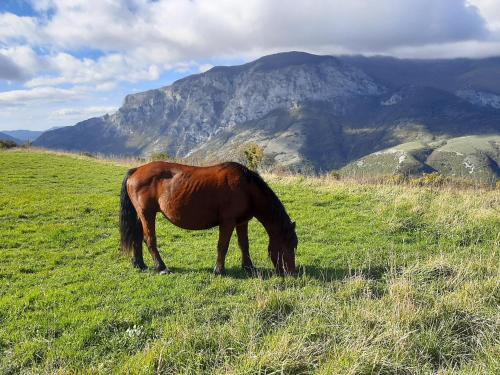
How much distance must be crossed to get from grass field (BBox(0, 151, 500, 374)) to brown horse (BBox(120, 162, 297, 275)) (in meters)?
0.63

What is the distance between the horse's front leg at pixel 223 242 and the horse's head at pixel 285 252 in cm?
100

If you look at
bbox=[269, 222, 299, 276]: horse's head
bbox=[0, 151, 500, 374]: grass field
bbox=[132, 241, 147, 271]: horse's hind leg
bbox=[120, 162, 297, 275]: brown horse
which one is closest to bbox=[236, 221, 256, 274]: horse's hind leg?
bbox=[120, 162, 297, 275]: brown horse

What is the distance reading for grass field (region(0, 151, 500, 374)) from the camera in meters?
5.58

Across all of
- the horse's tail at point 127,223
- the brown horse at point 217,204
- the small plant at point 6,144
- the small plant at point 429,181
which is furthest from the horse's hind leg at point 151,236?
the small plant at point 6,144

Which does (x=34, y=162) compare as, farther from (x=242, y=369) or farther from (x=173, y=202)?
(x=242, y=369)

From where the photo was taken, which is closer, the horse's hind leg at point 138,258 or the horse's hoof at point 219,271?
the horse's hoof at point 219,271

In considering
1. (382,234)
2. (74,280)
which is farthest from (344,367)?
(382,234)

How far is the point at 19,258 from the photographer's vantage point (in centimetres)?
1035

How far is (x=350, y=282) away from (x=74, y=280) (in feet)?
19.7

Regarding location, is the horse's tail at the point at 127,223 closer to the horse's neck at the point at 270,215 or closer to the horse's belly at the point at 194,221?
the horse's belly at the point at 194,221

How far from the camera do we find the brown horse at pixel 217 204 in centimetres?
880

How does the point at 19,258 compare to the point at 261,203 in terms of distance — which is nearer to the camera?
the point at 261,203

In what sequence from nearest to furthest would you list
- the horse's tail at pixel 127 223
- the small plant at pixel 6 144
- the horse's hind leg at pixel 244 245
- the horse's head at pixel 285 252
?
the horse's head at pixel 285 252, the horse's hind leg at pixel 244 245, the horse's tail at pixel 127 223, the small plant at pixel 6 144

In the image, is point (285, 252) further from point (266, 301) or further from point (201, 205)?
point (201, 205)
